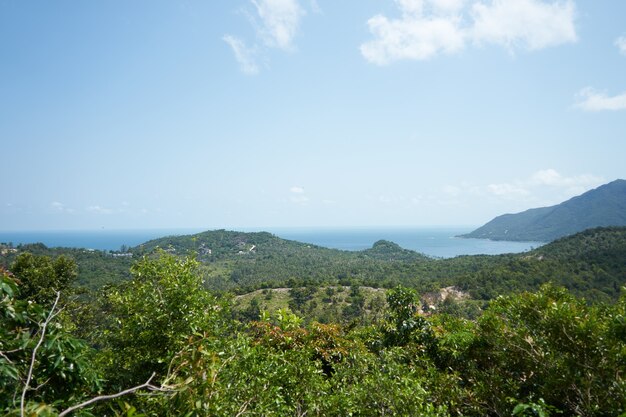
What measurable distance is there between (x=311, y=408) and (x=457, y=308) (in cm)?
6850

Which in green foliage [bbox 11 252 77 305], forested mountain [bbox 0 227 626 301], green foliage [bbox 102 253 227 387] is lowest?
forested mountain [bbox 0 227 626 301]

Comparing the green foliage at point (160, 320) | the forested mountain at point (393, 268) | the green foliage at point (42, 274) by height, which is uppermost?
the green foliage at point (160, 320)

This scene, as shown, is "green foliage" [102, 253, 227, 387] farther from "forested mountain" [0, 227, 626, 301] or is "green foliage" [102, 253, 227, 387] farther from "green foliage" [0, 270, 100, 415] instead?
"green foliage" [0, 270, 100, 415]

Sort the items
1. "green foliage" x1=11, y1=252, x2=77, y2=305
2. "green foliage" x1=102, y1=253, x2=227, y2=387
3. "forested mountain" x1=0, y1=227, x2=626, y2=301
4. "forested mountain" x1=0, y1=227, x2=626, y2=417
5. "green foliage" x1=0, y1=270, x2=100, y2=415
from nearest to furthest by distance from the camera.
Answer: "green foliage" x1=0, y1=270, x2=100, y2=415
"forested mountain" x1=0, y1=227, x2=626, y2=417
"green foliage" x1=102, y1=253, x2=227, y2=387
"green foliage" x1=11, y1=252, x2=77, y2=305
"forested mountain" x1=0, y1=227, x2=626, y2=301

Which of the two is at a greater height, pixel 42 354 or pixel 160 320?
pixel 42 354

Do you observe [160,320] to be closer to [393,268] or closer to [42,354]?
[42,354]

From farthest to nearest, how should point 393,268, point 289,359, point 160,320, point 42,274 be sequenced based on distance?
point 393,268, point 42,274, point 289,359, point 160,320

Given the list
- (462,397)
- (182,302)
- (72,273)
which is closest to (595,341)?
(462,397)

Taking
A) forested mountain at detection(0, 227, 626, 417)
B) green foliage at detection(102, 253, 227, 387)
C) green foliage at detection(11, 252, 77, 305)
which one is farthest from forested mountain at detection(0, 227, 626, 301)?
green foliage at detection(11, 252, 77, 305)

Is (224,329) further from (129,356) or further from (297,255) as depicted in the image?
(297,255)

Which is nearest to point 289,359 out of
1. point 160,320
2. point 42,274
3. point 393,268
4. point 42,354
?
point 160,320

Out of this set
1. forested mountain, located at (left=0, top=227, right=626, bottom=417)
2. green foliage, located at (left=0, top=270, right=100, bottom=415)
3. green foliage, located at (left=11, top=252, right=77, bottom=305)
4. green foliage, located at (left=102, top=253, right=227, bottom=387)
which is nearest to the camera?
green foliage, located at (left=0, top=270, right=100, bottom=415)

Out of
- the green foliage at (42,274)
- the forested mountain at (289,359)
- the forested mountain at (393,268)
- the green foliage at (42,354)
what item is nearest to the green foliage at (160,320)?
the forested mountain at (289,359)

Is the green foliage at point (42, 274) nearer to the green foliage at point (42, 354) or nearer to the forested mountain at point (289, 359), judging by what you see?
the forested mountain at point (289, 359)
